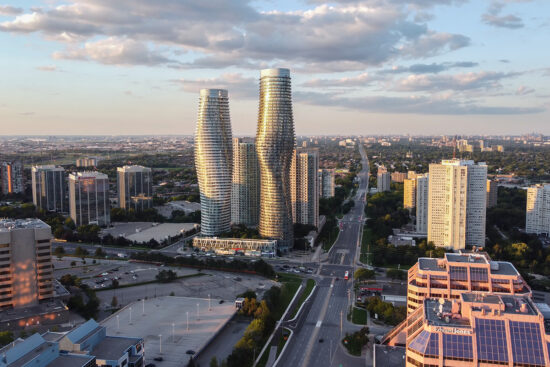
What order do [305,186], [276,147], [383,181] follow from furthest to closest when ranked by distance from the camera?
[383,181] → [305,186] → [276,147]

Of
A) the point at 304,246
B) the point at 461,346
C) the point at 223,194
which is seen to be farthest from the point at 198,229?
the point at 461,346

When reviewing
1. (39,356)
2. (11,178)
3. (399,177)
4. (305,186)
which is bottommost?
(39,356)

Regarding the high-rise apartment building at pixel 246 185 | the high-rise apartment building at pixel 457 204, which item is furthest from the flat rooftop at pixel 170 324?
the high-rise apartment building at pixel 246 185

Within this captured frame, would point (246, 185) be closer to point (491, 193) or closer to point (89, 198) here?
point (89, 198)

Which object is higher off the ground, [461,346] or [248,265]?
[461,346]

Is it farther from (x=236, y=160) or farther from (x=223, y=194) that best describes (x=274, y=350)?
(x=236, y=160)

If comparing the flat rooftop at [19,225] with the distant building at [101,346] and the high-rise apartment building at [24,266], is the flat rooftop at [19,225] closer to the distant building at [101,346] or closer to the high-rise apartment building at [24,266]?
the high-rise apartment building at [24,266]

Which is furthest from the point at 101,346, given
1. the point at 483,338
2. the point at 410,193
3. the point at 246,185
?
the point at 410,193
